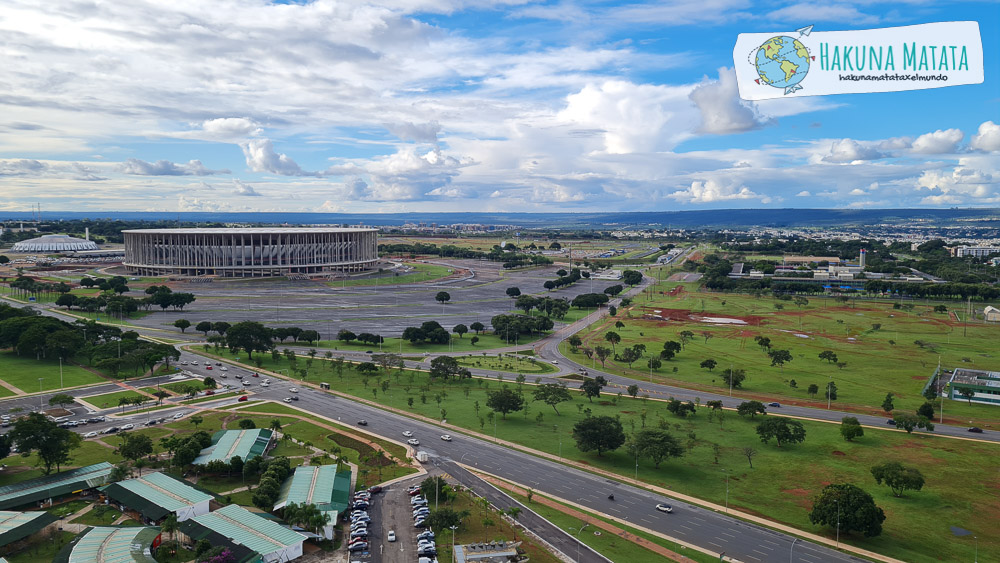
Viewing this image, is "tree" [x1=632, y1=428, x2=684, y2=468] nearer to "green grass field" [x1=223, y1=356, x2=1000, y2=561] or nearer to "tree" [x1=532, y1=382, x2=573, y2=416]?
"green grass field" [x1=223, y1=356, x2=1000, y2=561]

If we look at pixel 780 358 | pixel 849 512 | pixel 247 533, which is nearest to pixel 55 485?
pixel 247 533

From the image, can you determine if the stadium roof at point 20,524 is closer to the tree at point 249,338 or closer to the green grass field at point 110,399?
the green grass field at point 110,399

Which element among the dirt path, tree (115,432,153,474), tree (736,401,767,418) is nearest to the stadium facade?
tree (115,432,153,474)

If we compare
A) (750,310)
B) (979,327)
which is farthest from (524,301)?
(979,327)

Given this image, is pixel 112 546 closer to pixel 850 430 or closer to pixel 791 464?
pixel 791 464

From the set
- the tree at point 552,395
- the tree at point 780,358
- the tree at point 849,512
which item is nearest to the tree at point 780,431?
the tree at point 849,512

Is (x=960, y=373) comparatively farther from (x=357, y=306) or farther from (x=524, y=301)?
(x=357, y=306)
